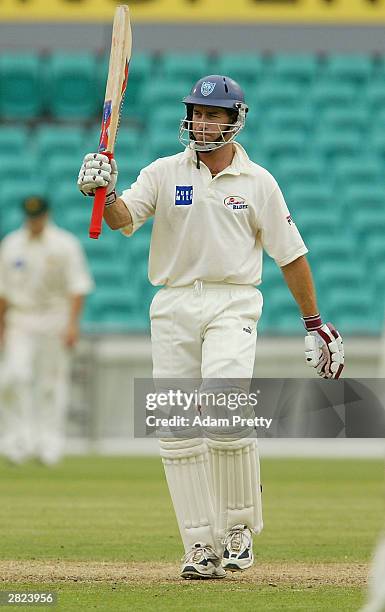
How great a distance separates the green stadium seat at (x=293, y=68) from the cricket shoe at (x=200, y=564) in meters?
12.4

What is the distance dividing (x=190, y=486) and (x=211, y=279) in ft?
2.62

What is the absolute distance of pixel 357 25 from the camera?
57.2 feet

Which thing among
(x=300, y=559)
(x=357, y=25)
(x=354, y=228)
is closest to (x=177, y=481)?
(x=300, y=559)

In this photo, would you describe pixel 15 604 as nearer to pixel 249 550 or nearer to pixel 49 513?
pixel 249 550

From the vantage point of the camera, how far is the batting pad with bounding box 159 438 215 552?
581cm

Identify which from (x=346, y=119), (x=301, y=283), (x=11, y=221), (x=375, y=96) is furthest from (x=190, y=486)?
(x=375, y=96)

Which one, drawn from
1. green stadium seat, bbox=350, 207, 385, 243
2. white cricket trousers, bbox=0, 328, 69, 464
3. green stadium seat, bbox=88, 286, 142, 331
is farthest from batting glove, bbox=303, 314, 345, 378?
green stadium seat, bbox=350, 207, 385, 243

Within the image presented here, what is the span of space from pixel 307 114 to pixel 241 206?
11914mm

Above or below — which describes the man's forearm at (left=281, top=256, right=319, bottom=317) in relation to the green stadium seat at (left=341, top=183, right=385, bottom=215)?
below

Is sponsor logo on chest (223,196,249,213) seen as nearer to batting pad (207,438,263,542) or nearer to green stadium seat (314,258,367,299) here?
batting pad (207,438,263,542)

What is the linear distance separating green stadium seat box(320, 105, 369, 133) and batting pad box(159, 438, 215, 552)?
39.5ft

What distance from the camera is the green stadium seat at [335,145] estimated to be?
17375mm

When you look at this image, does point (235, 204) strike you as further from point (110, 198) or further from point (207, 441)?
point (207, 441)

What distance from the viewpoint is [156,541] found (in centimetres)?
702
